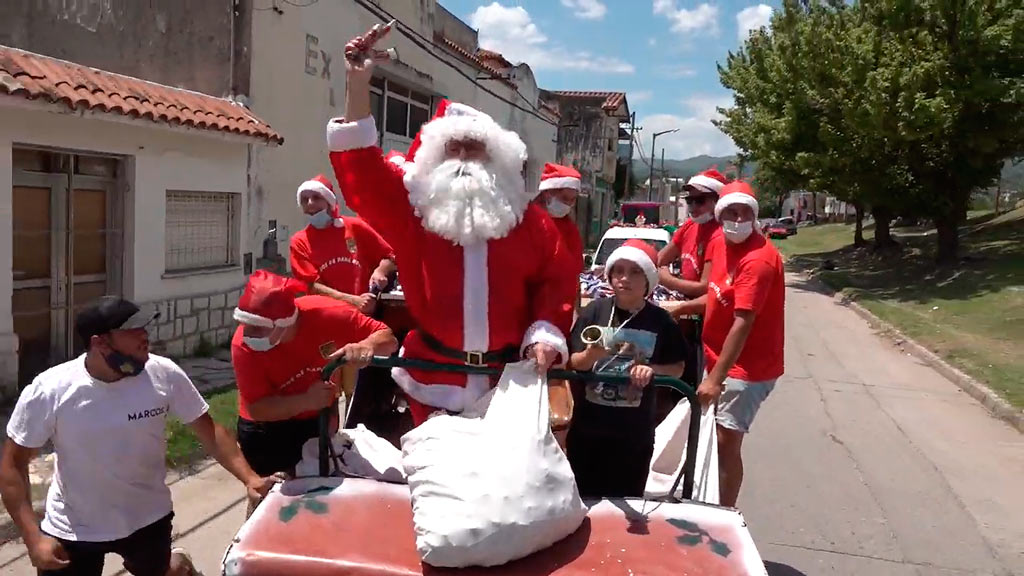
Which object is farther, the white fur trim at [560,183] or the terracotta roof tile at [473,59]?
the terracotta roof tile at [473,59]

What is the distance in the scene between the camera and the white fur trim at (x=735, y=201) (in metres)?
4.01

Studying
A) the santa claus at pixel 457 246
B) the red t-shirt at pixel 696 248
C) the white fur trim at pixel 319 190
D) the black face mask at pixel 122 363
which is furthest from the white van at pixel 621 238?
the black face mask at pixel 122 363

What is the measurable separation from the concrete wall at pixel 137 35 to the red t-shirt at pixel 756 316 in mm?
6014

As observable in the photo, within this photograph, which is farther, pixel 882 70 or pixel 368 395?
pixel 882 70

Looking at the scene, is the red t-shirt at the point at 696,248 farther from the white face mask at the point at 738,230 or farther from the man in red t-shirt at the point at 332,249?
the man in red t-shirt at the point at 332,249

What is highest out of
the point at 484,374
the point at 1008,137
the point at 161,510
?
the point at 1008,137

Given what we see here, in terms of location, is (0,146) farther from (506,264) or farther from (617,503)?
(617,503)

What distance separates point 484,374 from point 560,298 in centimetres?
43

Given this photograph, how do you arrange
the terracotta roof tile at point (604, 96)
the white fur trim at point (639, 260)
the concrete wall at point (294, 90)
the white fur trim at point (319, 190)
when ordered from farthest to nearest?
the terracotta roof tile at point (604, 96) < the concrete wall at point (294, 90) < the white fur trim at point (319, 190) < the white fur trim at point (639, 260)

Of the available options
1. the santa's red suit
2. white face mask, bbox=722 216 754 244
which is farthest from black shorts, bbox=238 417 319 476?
white face mask, bbox=722 216 754 244

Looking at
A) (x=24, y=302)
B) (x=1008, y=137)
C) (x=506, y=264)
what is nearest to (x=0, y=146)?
(x=24, y=302)

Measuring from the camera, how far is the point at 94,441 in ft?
9.12

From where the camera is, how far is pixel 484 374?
3061mm

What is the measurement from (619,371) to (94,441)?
185 centimetres
